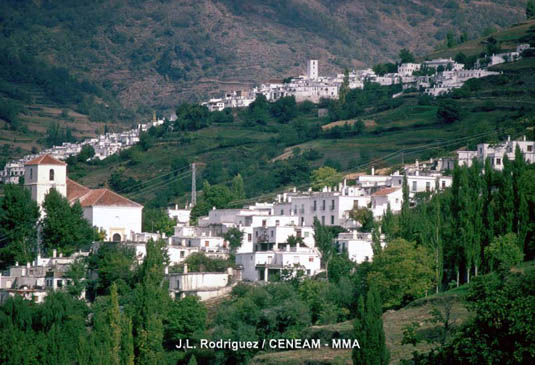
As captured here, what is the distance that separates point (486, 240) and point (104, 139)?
460 ft

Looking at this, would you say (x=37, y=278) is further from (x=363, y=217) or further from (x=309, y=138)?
(x=309, y=138)

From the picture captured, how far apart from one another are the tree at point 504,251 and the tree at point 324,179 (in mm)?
36915

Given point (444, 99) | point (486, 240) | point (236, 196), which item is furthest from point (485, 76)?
point (486, 240)

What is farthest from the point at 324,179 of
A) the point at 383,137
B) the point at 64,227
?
the point at 383,137

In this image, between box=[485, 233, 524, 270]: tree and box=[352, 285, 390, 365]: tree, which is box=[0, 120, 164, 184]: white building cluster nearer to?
box=[485, 233, 524, 270]: tree

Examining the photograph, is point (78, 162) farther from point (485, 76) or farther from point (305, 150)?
point (485, 76)

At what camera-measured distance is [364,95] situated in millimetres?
155500

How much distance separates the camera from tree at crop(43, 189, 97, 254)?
8069 centimetres

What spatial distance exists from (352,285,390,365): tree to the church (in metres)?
36.0

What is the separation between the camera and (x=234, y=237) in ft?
261

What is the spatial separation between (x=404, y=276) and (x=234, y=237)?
20.0m

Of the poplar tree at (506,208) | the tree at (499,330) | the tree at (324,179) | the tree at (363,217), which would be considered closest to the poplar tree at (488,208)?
the poplar tree at (506,208)

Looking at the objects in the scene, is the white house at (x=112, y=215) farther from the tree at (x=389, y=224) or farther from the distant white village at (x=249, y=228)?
the tree at (x=389, y=224)

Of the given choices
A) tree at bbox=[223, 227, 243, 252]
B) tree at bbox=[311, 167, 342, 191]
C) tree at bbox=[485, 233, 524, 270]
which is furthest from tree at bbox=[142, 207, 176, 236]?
tree at bbox=[485, 233, 524, 270]
